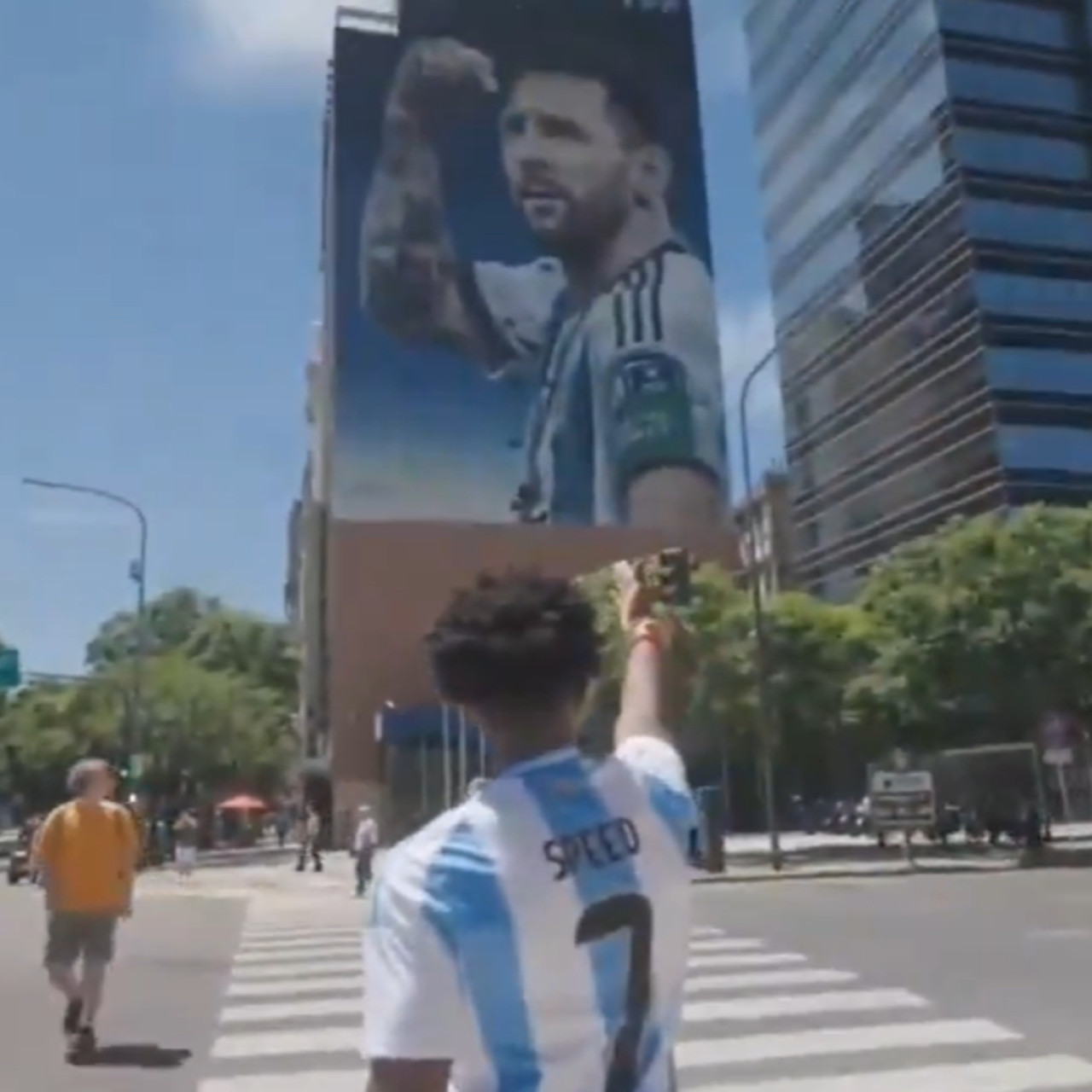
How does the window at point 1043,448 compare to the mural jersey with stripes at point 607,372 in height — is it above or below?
below

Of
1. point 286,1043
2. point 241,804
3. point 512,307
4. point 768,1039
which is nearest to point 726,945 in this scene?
point 768,1039

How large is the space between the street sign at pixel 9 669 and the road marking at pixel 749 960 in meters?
22.7

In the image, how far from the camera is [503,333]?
81.9 meters

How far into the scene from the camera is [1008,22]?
245 ft

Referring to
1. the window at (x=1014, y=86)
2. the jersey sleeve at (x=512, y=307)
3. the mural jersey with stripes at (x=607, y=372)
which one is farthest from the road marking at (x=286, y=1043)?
the jersey sleeve at (x=512, y=307)

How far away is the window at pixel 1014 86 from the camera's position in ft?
236

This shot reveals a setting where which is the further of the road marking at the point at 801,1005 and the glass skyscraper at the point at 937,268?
the glass skyscraper at the point at 937,268

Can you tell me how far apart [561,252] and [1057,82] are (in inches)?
1011

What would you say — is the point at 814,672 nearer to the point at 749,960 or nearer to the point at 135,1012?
the point at 749,960

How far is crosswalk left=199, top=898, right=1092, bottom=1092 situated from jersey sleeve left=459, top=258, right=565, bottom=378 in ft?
227

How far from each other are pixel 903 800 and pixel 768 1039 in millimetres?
23990

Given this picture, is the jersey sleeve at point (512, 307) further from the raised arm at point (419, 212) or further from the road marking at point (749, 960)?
the road marking at point (749, 960)

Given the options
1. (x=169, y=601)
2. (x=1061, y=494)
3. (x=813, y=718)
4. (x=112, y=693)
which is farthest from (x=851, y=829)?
(x=169, y=601)

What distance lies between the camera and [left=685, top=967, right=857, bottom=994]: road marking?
1120 centimetres
